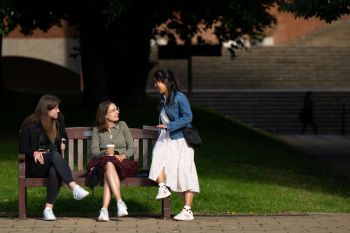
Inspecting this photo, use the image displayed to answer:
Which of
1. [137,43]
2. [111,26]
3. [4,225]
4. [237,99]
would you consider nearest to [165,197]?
[4,225]

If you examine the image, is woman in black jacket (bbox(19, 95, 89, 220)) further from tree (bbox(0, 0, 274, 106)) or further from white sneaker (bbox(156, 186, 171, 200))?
tree (bbox(0, 0, 274, 106))

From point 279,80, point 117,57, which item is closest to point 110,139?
point 117,57

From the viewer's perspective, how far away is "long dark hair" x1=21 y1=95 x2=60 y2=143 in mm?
11641

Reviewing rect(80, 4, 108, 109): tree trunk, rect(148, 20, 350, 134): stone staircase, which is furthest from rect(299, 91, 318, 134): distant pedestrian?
rect(80, 4, 108, 109): tree trunk

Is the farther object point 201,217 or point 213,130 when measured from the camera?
point 213,130

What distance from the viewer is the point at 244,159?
66.5 feet

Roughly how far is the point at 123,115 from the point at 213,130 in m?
2.26

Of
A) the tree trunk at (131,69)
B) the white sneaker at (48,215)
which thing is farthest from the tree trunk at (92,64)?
the white sneaker at (48,215)

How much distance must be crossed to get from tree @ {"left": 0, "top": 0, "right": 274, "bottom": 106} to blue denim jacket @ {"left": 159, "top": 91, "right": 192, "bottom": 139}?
39.0 feet

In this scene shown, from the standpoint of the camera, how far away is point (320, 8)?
656 inches

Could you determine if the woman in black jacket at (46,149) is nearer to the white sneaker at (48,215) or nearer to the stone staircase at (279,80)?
the white sneaker at (48,215)

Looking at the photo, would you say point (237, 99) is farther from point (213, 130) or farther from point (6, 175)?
point (6, 175)

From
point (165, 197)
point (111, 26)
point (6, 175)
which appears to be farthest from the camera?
point (111, 26)

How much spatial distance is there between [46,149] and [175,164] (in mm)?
1342
